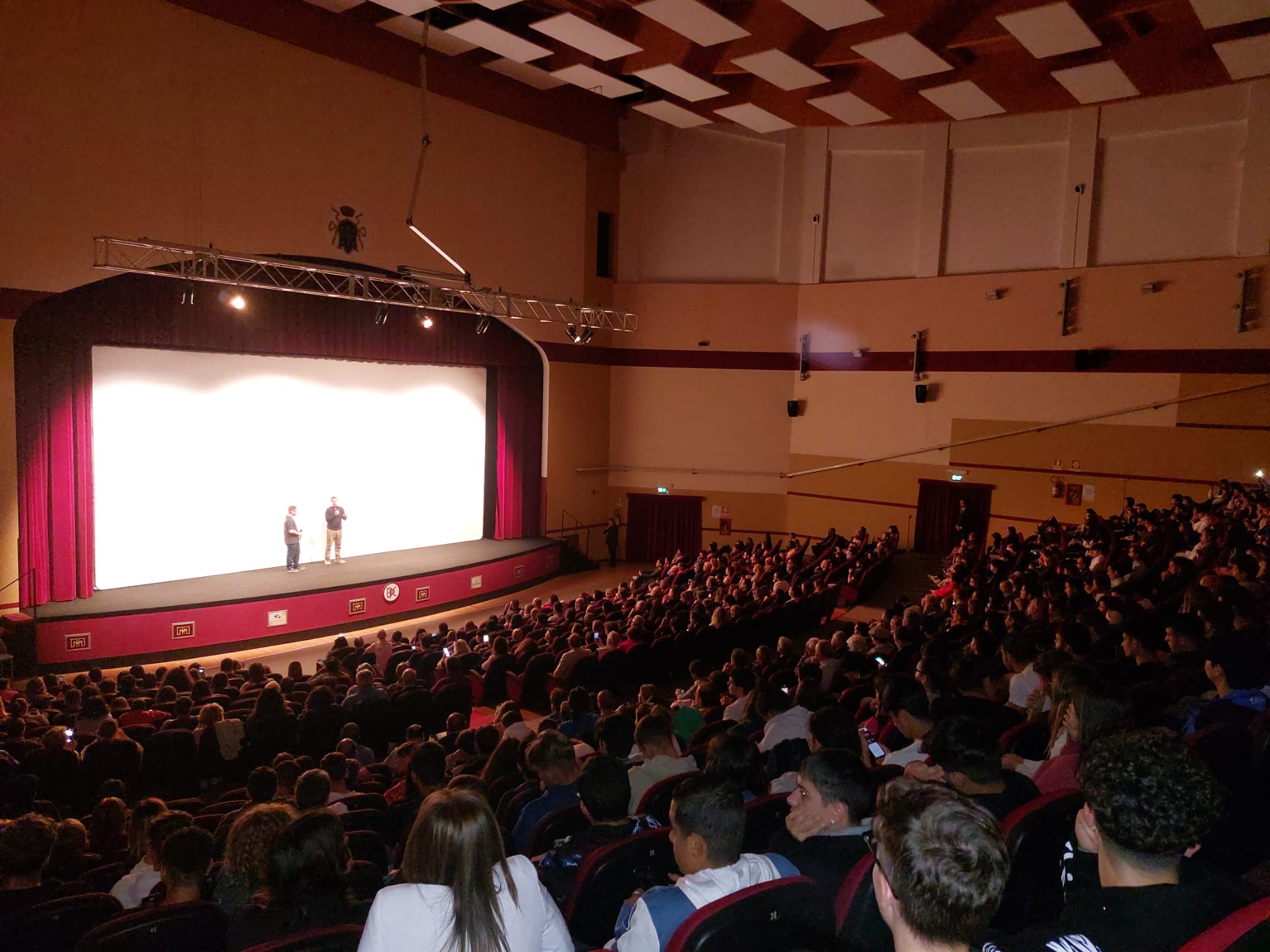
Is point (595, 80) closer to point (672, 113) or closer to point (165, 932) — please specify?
point (672, 113)

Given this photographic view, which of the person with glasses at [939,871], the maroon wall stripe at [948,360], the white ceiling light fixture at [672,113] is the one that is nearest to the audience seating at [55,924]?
the person with glasses at [939,871]

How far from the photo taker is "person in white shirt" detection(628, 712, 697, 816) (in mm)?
3951

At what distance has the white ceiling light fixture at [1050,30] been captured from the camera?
831 centimetres

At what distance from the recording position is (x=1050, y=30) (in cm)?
871

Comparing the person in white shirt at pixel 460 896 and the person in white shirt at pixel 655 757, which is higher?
the person in white shirt at pixel 460 896

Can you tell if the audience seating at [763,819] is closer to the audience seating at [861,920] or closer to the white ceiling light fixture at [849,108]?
the audience seating at [861,920]

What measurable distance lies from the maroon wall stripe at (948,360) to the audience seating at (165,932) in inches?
561

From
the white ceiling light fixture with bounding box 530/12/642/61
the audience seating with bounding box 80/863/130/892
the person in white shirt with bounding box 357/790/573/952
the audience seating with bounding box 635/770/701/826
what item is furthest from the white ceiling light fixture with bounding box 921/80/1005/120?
the audience seating with bounding box 80/863/130/892

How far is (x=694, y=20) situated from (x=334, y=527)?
30.4 feet

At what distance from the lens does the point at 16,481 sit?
10.1 m

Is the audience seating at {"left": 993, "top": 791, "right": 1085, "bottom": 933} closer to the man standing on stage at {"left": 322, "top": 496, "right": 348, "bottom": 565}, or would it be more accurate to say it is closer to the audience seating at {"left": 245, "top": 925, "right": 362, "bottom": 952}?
the audience seating at {"left": 245, "top": 925, "right": 362, "bottom": 952}

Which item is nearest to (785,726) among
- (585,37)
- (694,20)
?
(694,20)

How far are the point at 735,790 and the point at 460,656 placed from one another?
6319 millimetres

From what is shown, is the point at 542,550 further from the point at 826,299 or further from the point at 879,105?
the point at 879,105
